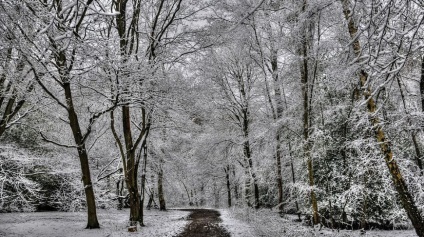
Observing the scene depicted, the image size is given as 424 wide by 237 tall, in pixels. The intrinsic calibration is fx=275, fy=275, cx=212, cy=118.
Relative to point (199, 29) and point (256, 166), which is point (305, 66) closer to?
point (199, 29)

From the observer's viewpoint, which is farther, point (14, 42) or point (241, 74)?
point (241, 74)

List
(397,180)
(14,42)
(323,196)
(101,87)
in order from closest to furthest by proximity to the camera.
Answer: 1. (14,42)
2. (397,180)
3. (101,87)
4. (323,196)

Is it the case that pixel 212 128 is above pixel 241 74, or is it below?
below

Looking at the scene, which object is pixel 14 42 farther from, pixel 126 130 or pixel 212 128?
pixel 212 128

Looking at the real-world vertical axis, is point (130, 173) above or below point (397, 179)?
above

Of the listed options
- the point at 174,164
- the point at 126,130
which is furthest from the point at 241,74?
the point at 126,130

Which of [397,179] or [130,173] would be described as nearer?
[397,179]

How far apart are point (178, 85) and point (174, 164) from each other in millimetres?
13240

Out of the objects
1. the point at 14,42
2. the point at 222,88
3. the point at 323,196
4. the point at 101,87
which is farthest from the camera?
the point at 222,88

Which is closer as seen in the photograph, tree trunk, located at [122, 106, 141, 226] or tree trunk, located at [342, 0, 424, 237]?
tree trunk, located at [342, 0, 424, 237]

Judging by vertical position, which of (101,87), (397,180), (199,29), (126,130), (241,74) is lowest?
(397,180)

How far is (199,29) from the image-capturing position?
9.99m

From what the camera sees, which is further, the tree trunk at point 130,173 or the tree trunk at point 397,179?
the tree trunk at point 130,173

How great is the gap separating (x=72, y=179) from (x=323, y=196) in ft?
44.5
